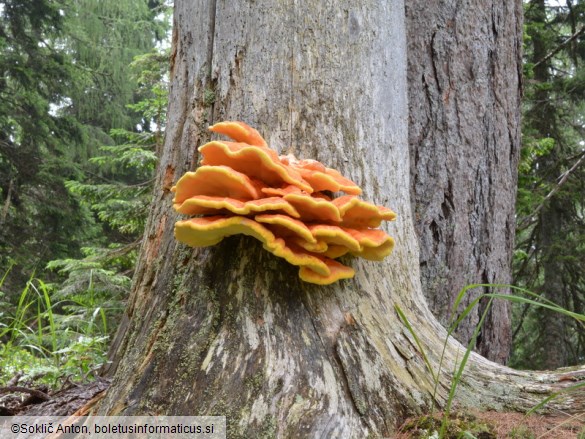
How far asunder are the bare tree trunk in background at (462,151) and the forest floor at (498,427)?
1157 mm

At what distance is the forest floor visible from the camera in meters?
1.63

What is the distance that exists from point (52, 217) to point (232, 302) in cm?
1362

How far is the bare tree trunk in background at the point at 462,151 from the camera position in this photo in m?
2.93

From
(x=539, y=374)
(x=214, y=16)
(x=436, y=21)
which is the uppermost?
(x=436, y=21)

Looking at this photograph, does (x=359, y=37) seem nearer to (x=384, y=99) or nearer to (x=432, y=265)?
(x=384, y=99)

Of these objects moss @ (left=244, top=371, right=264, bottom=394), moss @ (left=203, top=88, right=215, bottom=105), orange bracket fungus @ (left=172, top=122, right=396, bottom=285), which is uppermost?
moss @ (left=203, top=88, right=215, bottom=105)

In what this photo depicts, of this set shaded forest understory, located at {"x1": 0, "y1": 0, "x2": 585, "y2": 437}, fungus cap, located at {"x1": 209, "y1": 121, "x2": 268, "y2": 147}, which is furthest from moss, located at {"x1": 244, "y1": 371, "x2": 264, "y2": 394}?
shaded forest understory, located at {"x1": 0, "y1": 0, "x2": 585, "y2": 437}

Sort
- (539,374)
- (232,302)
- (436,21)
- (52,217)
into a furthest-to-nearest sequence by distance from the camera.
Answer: (52,217), (436,21), (539,374), (232,302)

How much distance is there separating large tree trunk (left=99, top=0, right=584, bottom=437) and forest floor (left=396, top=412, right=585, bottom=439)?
0.06 meters

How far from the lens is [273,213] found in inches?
59.4

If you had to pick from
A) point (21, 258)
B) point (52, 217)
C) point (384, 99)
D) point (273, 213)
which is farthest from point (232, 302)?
point (52, 217)

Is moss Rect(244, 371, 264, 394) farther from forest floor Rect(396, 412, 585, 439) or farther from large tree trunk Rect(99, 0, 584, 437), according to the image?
forest floor Rect(396, 412, 585, 439)

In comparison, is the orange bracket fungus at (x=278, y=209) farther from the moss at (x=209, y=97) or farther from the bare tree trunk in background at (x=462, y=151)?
the bare tree trunk in background at (x=462, y=151)

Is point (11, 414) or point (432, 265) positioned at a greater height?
point (432, 265)
